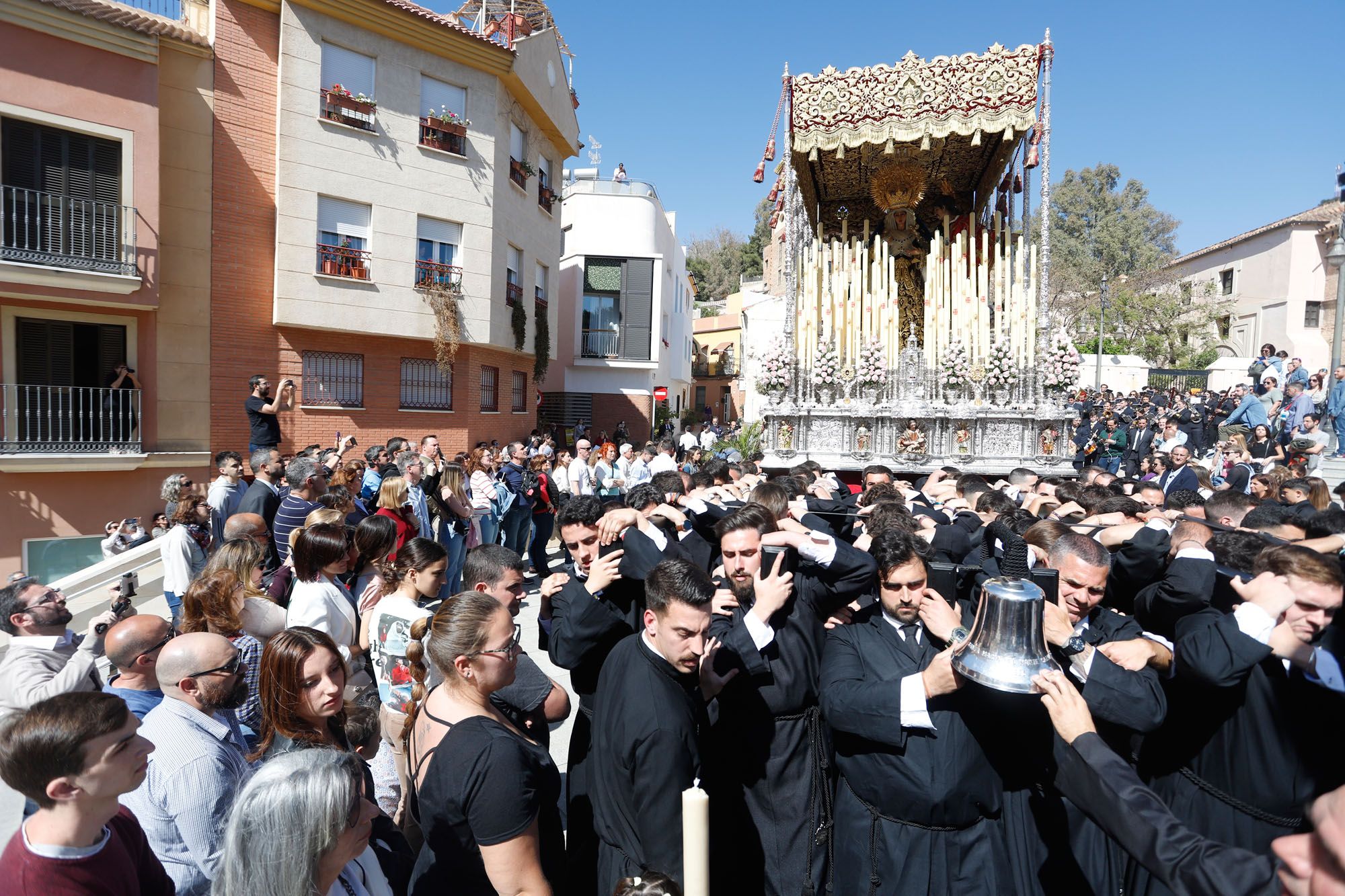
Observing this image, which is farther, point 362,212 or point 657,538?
point 362,212

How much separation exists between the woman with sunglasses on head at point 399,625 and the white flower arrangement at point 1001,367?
33.3 ft

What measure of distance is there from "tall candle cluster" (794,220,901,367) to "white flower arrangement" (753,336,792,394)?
0.42 m

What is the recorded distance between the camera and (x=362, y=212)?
51.1 feet

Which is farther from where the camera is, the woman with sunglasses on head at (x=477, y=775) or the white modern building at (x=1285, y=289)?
the white modern building at (x=1285, y=289)

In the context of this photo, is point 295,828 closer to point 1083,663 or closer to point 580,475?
point 1083,663

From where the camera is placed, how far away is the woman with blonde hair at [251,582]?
3848 millimetres

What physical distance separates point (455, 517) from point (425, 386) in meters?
9.62

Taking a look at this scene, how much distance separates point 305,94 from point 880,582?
623 inches

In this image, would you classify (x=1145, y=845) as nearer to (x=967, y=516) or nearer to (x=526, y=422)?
(x=967, y=516)

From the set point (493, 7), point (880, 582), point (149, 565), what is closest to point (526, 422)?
point (493, 7)

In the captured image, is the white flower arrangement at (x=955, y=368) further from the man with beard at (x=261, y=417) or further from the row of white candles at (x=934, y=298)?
the man with beard at (x=261, y=417)

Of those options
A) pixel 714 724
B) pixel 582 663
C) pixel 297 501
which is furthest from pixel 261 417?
pixel 714 724

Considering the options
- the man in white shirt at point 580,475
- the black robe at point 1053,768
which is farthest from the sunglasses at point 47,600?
the man in white shirt at point 580,475

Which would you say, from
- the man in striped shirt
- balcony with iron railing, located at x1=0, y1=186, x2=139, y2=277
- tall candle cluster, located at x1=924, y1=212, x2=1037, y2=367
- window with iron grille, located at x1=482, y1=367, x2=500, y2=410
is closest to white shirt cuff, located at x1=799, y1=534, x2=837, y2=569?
the man in striped shirt
